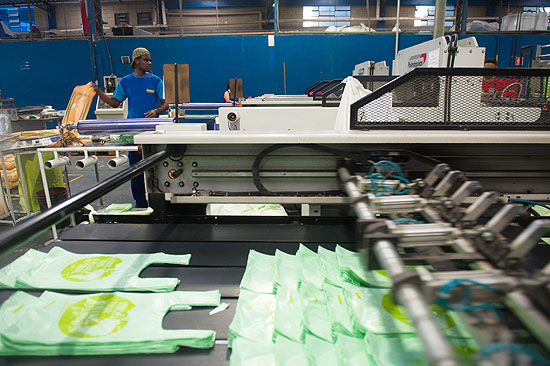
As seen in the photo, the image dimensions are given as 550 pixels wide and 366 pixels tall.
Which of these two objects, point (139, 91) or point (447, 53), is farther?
point (139, 91)

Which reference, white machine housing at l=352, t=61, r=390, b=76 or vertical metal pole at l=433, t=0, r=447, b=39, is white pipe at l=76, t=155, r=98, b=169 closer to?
white machine housing at l=352, t=61, r=390, b=76

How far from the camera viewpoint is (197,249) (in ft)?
4.25

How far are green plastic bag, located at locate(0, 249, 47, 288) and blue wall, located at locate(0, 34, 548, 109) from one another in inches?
242

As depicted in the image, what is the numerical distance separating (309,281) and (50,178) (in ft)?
10.7

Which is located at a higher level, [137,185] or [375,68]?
[375,68]

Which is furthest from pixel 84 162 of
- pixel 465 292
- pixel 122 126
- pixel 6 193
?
pixel 465 292

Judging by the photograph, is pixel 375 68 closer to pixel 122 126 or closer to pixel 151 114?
pixel 151 114

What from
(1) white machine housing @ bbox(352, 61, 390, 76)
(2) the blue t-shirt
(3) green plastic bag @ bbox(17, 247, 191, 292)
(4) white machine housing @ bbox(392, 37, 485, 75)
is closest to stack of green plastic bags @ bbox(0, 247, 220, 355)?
(3) green plastic bag @ bbox(17, 247, 191, 292)

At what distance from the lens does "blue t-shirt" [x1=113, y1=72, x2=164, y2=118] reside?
337 centimetres

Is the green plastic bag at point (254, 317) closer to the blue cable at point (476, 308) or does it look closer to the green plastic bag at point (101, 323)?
the green plastic bag at point (101, 323)

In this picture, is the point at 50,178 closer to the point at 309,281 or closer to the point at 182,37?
the point at 309,281

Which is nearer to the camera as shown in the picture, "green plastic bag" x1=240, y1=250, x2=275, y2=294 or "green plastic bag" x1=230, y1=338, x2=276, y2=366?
"green plastic bag" x1=230, y1=338, x2=276, y2=366

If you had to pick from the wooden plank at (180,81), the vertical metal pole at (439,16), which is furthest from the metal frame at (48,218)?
the vertical metal pole at (439,16)

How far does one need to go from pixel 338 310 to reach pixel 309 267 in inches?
9.9
